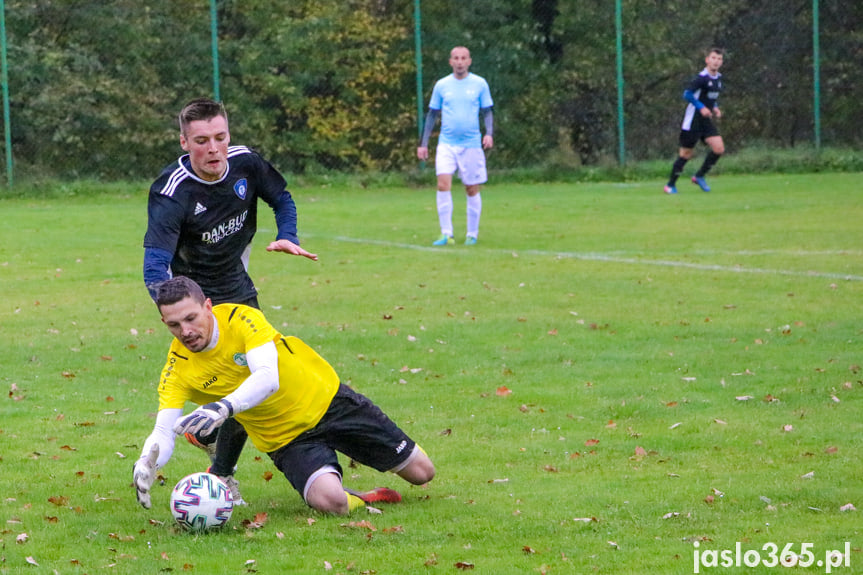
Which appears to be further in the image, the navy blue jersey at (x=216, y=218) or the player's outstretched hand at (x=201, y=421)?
the navy blue jersey at (x=216, y=218)

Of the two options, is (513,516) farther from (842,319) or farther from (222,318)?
(842,319)

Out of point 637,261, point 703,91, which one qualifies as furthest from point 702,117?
point 637,261

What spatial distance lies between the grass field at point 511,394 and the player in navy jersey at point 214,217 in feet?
3.13

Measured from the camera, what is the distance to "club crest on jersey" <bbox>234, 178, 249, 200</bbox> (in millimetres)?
6879

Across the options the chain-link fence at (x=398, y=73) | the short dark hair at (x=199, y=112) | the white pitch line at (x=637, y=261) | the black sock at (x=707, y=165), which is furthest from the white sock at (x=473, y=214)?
the short dark hair at (x=199, y=112)

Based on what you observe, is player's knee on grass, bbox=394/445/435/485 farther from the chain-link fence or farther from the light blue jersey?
the chain-link fence

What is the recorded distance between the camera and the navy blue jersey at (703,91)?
70.5 ft

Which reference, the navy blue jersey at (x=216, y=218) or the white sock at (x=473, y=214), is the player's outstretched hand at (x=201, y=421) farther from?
the white sock at (x=473, y=214)

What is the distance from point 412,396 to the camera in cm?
850

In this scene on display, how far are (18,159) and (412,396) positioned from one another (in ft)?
55.9

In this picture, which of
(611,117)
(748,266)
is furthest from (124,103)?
(748,266)

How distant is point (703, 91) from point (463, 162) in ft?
22.1

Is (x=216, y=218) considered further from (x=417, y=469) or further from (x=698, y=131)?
(x=698, y=131)

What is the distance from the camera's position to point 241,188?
272 inches
